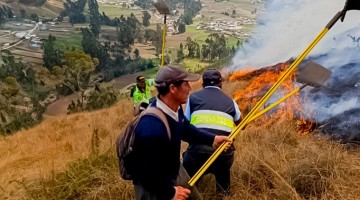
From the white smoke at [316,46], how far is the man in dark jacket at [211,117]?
2750 millimetres

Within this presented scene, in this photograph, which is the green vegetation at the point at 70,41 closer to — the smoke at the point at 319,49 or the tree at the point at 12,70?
the tree at the point at 12,70

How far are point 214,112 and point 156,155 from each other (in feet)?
4.45

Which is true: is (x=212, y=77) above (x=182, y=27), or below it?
above

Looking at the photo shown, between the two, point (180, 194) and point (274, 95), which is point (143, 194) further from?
point (274, 95)

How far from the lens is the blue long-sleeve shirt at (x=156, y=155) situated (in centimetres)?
241

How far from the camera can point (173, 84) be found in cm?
252

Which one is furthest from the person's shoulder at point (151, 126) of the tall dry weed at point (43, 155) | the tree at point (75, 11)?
the tree at point (75, 11)

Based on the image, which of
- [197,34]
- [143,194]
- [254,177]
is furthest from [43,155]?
[197,34]

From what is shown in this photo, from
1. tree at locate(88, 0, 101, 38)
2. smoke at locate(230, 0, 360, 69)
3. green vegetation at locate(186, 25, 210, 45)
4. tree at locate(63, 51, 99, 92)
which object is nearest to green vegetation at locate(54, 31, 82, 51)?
tree at locate(88, 0, 101, 38)

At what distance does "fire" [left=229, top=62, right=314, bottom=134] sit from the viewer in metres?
6.24

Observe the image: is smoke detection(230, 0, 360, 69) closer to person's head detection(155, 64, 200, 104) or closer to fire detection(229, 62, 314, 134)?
fire detection(229, 62, 314, 134)

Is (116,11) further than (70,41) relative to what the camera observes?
Yes

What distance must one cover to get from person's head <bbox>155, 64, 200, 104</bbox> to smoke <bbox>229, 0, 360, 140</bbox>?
144 inches

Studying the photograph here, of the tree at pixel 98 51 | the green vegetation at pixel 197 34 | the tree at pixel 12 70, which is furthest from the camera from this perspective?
the green vegetation at pixel 197 34
